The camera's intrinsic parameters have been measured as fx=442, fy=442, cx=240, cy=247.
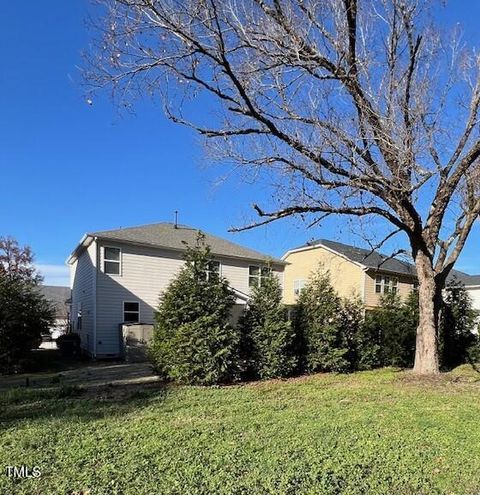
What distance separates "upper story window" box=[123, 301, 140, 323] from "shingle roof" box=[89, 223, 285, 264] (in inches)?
94.8

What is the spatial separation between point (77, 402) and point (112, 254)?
1074cm

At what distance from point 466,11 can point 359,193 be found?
12.7ft

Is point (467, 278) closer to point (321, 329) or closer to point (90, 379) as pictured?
point (321, 329)

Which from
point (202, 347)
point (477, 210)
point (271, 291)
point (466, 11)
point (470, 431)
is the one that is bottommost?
point (470, 431)

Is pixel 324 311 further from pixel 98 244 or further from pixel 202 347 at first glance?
pixel 98 244

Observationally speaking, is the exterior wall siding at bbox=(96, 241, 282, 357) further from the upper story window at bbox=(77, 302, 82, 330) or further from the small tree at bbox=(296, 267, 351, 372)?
the small tree at bbox=(296, 267, 351, 372)

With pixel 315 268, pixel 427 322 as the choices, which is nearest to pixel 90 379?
pixel 427 322

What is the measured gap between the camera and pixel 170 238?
19.1m

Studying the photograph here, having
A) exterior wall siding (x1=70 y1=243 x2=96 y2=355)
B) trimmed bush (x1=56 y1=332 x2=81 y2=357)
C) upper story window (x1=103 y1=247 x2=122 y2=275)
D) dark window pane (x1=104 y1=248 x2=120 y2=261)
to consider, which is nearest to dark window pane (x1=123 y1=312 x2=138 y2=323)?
exterior wall siding (x1=70 y1=243 x2=96 y2=355)

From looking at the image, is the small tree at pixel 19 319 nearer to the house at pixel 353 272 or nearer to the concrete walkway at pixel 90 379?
the concrete walkway at pixel 90 379

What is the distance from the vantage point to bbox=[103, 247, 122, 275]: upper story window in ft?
54.0

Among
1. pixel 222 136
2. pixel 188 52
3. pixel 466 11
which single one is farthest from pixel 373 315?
pixel 188 52

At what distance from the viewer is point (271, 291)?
9953mm

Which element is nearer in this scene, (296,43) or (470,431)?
(470,431)
